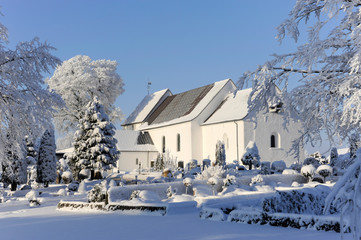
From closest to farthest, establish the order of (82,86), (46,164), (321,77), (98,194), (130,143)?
(321,77) → (98,194) → (46,164) → (130,143) → (82,86)

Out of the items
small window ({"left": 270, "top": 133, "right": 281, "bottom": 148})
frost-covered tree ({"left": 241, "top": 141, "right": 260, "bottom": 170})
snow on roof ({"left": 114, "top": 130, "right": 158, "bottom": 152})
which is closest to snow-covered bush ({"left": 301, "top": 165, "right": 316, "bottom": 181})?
frost-covered tree ({"left": 241, "top": 141, "right": 260, "bottom": 170})

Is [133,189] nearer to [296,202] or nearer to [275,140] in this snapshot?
[296,202]

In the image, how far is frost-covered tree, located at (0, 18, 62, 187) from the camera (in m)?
11.9

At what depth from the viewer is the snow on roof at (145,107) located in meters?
53.5

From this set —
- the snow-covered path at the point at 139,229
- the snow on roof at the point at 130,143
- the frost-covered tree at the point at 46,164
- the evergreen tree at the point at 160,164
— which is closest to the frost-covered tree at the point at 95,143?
the frost-covered tree at the point at 46,164

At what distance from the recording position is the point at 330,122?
979 centimetres

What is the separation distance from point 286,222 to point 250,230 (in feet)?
3.51

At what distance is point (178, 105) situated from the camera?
48.2 metres

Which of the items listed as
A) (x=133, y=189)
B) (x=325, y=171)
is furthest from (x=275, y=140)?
(x=133, y=189)

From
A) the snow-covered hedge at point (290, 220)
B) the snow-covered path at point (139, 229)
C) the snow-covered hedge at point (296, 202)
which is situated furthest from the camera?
the snow-covered hedge at point (296, 202)

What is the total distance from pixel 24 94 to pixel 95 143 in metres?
18.4

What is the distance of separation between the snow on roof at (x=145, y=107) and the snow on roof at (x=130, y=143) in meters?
5.56

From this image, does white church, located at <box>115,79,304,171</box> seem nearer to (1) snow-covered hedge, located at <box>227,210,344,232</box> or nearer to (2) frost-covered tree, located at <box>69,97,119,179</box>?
(2) frost-covered tree, located at <box>69,97,119,179</box>

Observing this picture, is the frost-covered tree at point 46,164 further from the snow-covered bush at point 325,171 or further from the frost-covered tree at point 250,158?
the snow-covered bush at point 325,171
